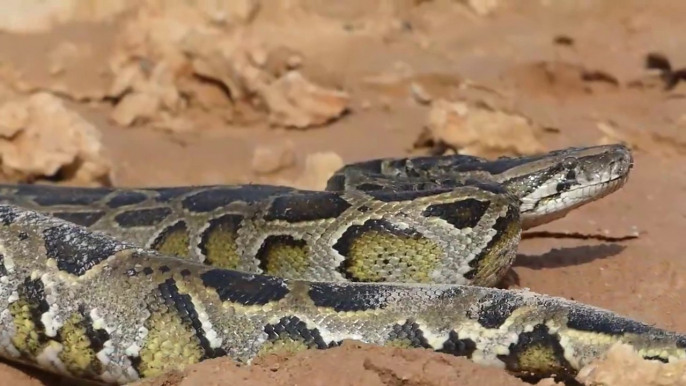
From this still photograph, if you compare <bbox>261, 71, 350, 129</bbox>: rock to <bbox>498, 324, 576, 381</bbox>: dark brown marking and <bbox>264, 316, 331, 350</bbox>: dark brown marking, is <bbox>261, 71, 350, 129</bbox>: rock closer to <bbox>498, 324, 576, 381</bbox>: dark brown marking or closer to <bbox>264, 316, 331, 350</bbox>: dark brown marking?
<bbox>264, 316, 331, 350</bbox>: dark brown marking

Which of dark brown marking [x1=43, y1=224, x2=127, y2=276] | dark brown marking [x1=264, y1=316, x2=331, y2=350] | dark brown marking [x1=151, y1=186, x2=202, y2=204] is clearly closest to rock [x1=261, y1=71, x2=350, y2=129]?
dark brown marking [x1=151, y1=186, x2=202, y2=204]

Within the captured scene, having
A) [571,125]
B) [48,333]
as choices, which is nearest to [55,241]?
[48,333]

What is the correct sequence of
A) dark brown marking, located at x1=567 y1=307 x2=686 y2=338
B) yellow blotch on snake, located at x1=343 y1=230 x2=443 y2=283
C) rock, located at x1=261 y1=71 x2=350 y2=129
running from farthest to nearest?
rock, located at x1=261 y1=71 x2=350 y2=129 < yellow blotch on snake, located at x1=343 y1=230 x2=443 y2=283 < dark brown marking, located at x1=567 y1=307 x2=686 y2=338

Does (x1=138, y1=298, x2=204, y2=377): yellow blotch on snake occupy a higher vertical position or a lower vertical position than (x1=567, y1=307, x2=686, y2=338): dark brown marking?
higher

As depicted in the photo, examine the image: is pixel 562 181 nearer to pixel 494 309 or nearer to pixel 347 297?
pixel 494 309

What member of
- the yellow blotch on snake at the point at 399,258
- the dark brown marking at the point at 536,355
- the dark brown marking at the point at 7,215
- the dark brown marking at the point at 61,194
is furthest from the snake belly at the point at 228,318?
the dark brown marking at the point at 61,194

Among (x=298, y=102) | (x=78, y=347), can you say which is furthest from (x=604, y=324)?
(x=298, y=102)

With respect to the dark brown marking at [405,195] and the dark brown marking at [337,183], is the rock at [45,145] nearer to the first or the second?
the dark brown marking at [337,183]
